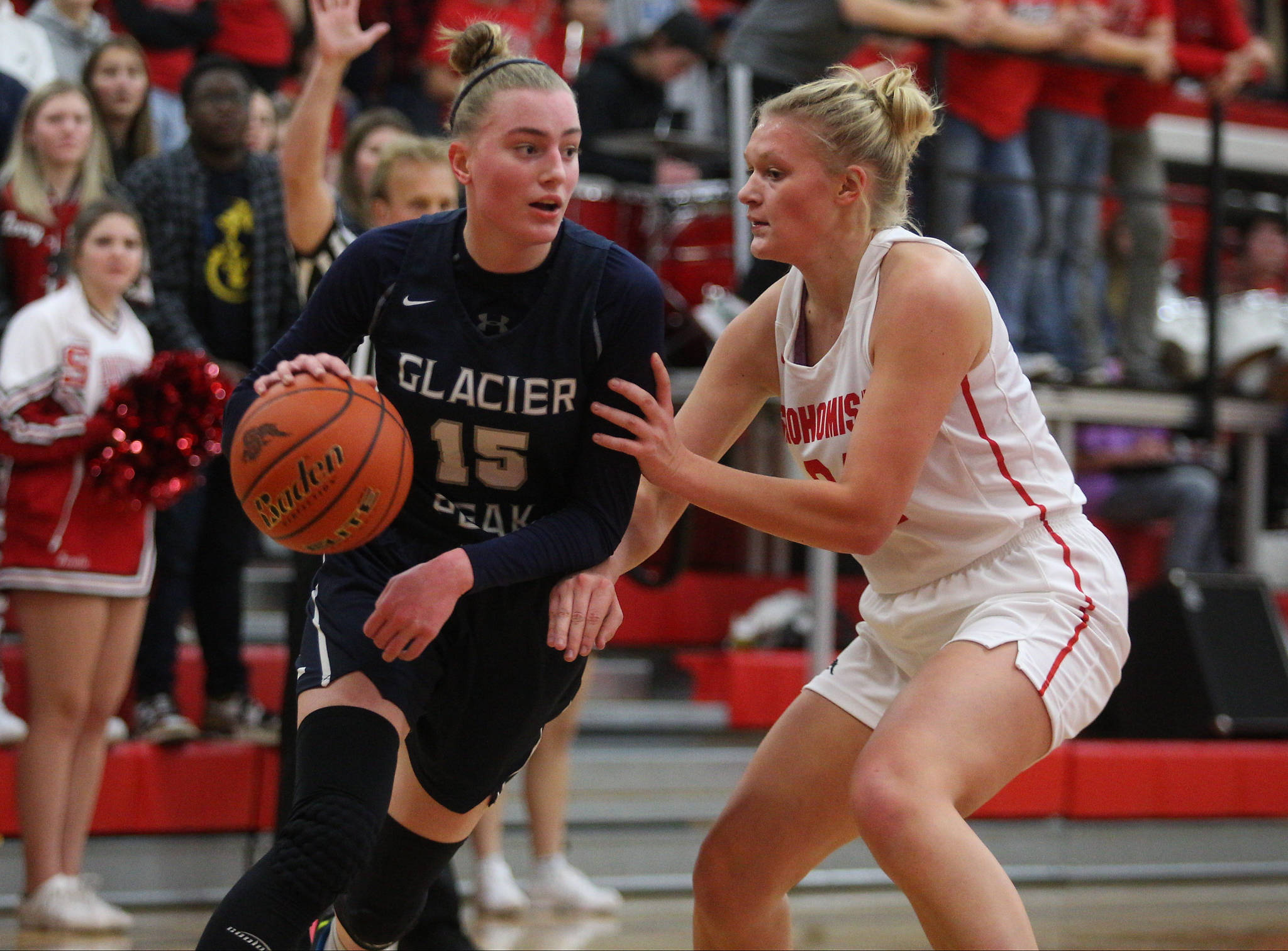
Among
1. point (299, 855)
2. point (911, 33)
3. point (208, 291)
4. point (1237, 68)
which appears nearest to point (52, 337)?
point (208, 291)

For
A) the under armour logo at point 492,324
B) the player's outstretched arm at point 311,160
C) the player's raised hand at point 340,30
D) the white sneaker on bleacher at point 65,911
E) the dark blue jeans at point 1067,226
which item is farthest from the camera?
the dark blue jeans at point 1067,226

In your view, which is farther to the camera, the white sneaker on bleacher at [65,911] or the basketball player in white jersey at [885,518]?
the white sneaker on bleacher at [65,911]

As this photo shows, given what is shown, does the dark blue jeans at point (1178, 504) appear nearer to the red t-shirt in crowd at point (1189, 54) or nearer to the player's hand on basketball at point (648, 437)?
the red t-shirt in crowd at point (1189, 54)

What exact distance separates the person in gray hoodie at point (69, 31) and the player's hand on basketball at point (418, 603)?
153 inches

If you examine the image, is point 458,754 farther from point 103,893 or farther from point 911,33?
point 911,33

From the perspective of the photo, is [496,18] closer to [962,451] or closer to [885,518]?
[962,451]

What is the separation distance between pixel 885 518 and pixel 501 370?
0.69 m

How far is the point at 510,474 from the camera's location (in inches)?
99.1

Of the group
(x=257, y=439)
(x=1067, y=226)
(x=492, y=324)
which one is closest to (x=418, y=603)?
(x=257, y=439)

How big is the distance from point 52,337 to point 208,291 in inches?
24.4

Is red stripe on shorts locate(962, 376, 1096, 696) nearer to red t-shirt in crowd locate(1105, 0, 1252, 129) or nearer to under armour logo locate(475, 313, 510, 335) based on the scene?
under armour logo locate(475, 313, 510, 335)

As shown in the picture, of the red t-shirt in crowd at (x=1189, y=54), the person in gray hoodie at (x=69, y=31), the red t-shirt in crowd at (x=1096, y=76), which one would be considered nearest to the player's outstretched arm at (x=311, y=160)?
the person in gray hoodie at (x=69, y=31)

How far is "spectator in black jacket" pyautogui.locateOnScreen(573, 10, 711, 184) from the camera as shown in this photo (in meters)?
6.41

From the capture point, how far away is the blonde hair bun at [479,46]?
254 cm
